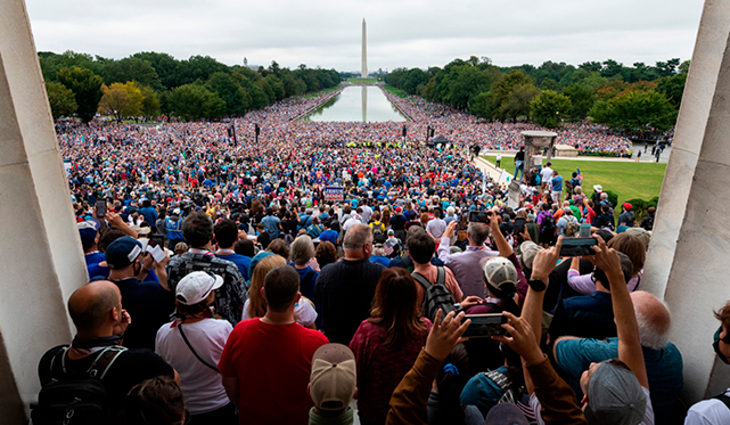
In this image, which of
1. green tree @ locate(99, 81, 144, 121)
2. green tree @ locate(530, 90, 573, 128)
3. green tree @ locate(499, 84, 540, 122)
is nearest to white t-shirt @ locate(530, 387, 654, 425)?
green tree @ locate(530, 90, 573, 128)

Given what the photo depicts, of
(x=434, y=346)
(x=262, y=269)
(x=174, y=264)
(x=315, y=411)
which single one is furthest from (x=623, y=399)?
(x=174, y=264)

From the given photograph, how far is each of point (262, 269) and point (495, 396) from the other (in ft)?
6.16

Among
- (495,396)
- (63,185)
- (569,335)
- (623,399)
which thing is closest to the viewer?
(623,399)

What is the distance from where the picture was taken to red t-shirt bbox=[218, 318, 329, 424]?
2396 mm

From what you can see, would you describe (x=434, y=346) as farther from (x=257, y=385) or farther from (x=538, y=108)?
(x=538, y=108)

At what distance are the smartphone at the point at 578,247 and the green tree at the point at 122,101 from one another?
72111 mm

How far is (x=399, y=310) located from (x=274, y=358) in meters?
0.81

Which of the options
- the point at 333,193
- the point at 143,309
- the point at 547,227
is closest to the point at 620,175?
the point at 333,193

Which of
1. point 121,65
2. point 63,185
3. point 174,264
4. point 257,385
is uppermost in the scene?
point 121,65

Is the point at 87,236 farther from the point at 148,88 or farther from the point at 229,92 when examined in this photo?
the point at 229,92

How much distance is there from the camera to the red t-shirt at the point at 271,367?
2.40 metres

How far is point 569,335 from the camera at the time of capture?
9.04ft

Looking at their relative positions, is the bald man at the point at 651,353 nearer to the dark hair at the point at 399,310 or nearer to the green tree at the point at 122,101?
the dark hair at the point at 399,310

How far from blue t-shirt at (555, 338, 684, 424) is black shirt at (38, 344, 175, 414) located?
239cm
